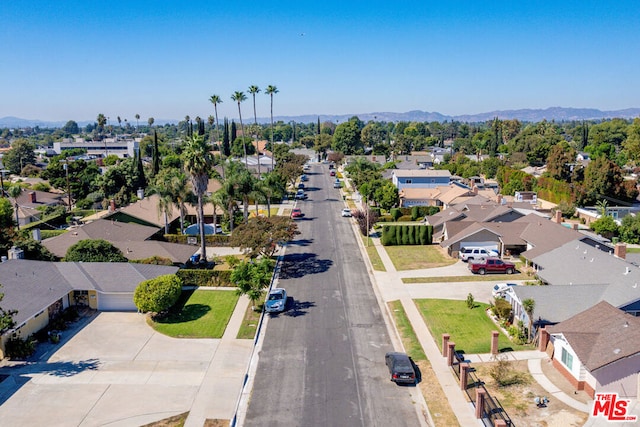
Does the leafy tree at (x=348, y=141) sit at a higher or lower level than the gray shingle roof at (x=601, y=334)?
higher

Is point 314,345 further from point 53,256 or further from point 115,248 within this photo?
point 53,256

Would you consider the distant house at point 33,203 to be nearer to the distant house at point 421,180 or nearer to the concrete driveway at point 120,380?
the concrete driveway at point 120,380

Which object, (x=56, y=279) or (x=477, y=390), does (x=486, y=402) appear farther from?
(x=56, y=279)

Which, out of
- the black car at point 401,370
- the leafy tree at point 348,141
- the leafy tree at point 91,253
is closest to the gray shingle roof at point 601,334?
the black car at point 401,370

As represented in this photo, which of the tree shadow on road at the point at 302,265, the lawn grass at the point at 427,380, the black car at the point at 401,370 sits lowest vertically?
the lawn grass at the point at 427,380

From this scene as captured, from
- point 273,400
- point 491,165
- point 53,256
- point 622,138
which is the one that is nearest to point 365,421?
point 273,400

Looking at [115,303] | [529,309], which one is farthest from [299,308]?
[529,309]
